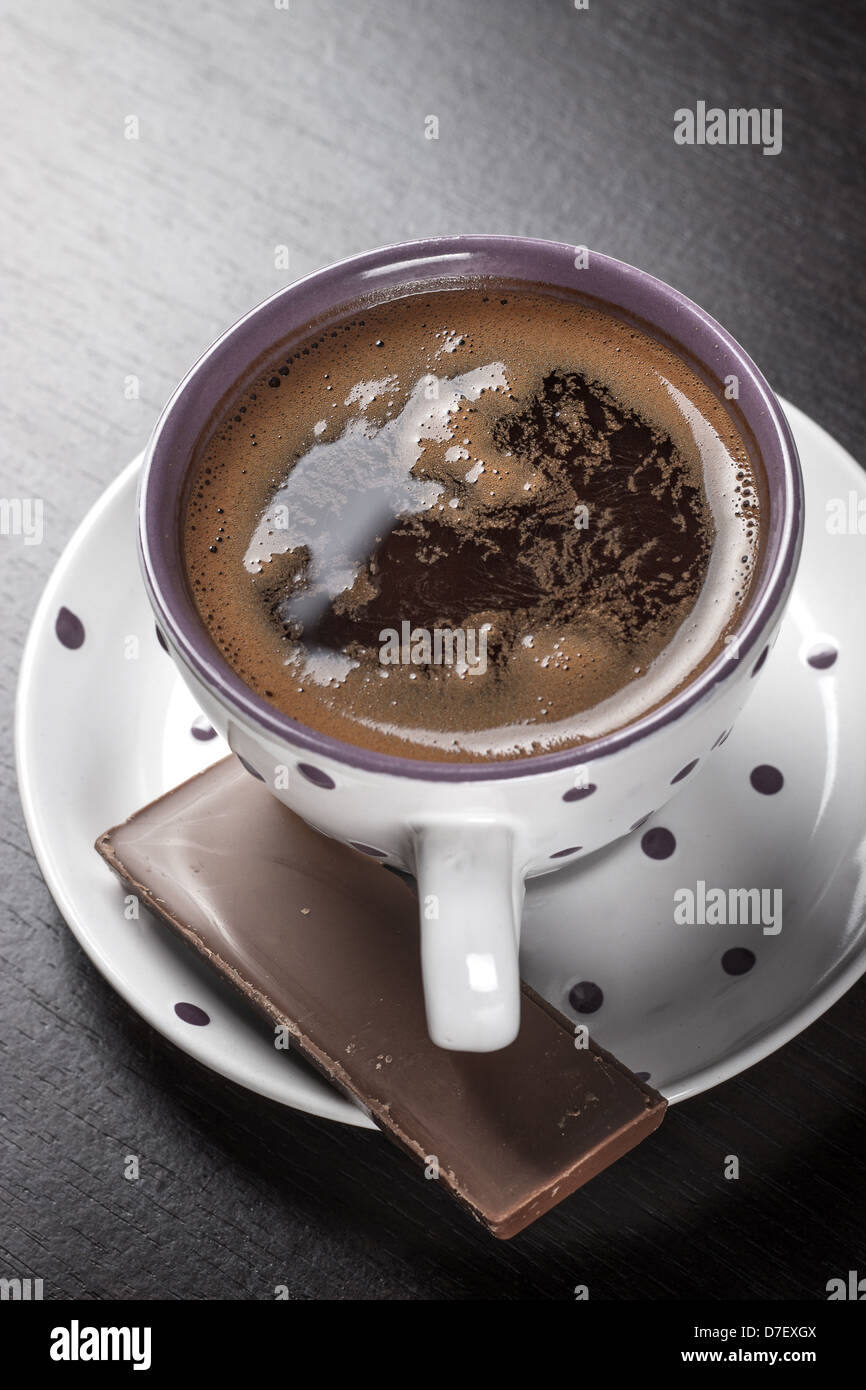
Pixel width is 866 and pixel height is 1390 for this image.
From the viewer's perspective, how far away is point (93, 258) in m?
1.52

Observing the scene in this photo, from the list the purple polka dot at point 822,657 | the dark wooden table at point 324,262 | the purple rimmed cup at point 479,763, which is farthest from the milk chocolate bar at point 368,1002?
the purple polka dot at point 822,657

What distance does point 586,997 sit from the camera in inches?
43.0

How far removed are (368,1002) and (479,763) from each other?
0.23m

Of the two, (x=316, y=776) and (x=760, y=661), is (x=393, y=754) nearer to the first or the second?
(x=316, y=776)

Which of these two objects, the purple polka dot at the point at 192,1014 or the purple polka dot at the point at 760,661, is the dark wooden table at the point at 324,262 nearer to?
the purple polka dot at the point at 192,1014

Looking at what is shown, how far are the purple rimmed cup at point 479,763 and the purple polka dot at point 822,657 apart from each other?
236mm

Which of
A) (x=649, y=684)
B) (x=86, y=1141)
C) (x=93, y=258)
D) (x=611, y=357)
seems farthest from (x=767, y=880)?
(x=93, y=258)

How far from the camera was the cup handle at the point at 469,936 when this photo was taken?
875mm

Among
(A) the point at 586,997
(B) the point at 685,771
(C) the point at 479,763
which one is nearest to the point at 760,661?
(B) the point at 685,771

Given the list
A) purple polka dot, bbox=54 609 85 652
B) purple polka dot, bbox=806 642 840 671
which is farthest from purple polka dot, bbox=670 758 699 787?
purple polka dot, bbox=54 609 85 652

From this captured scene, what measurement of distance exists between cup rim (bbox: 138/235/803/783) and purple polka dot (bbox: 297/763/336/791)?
0.8 inches

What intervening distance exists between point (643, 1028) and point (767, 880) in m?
0.15

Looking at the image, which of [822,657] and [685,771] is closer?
[685,771]

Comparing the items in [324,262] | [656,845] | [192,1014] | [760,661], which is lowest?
[192,1014]
